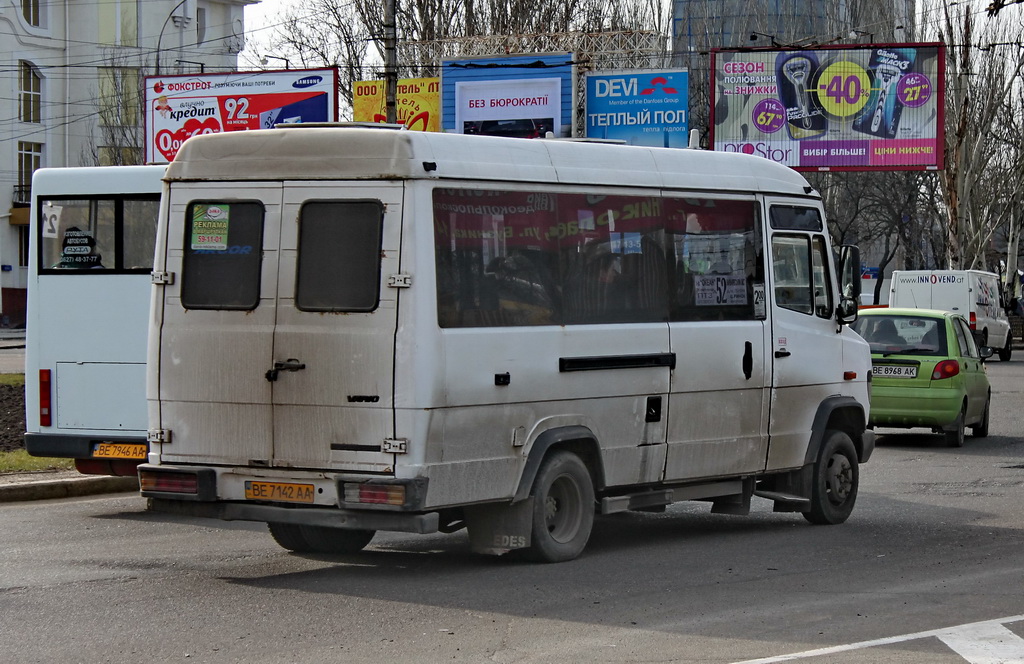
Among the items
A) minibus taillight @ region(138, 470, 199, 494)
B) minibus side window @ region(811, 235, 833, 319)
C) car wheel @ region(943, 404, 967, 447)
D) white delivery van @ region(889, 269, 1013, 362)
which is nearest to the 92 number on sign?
white delivery van @ region(889, 269, 1013, 362)

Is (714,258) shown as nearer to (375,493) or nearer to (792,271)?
(792,271)

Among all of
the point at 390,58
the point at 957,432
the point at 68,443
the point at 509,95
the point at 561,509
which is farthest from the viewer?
the point at 509,95

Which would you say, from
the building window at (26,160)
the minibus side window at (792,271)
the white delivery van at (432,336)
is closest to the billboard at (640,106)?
the minibus side window at (792,271)

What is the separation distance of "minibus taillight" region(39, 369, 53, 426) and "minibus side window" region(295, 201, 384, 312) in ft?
14.2

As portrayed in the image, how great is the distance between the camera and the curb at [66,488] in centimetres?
1273

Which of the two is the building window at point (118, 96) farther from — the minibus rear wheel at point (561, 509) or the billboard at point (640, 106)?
the minibus rear wheel at point (561, 509)

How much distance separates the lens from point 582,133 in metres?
36.7

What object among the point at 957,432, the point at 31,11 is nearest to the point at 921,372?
the point at 957,432

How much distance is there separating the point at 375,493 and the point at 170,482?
54.3 inches

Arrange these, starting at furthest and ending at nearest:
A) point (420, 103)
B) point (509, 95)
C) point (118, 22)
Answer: point (118, 22) → point (420, 103) → point (509, 95)

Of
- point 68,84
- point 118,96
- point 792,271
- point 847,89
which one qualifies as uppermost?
point 68,84

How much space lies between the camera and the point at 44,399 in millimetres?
12039

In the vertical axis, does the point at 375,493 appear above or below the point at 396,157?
below

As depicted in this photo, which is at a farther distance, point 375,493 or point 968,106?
point 968,106
